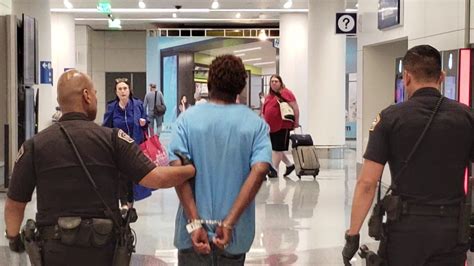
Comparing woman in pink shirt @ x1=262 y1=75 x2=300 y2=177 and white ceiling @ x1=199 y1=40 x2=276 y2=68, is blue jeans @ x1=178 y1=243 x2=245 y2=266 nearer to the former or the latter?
woman in pink shirt @ x1=262 y1=75 x2=300 y2=177

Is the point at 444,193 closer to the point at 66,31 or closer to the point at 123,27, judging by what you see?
the point at 66,31

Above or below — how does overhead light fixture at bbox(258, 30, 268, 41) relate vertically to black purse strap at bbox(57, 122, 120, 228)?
above

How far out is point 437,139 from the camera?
3115 millimetres

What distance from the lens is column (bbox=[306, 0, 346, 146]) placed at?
1552 cm

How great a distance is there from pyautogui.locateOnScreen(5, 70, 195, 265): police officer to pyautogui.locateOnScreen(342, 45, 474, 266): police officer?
961mm

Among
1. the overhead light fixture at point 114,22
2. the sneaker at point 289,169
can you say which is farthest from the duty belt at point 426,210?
the overhead light fixture at point 114,22

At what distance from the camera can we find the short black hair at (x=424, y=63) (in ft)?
10.5

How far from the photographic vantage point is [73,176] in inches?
111

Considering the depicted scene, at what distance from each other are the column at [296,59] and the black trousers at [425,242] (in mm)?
15788

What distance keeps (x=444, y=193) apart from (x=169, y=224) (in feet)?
15.5

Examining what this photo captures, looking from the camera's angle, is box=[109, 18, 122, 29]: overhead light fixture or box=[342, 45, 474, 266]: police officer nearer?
box=[342, 45, 474, 266]: police officer

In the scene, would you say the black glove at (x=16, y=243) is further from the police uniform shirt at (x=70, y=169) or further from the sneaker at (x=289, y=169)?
the sneaker at (x=289, y=169)

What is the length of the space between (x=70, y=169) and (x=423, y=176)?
60.2 inches

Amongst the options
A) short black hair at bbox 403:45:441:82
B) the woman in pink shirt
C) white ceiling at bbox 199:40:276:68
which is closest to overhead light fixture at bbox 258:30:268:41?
white ceiling at bbox 199:40:276:68
